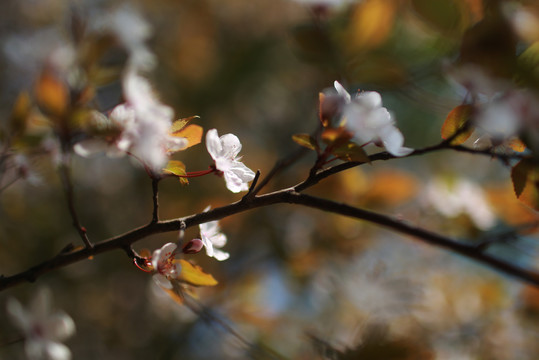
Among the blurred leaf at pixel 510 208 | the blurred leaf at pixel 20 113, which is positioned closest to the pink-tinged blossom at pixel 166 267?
the blurred leaf at pixel 20 113

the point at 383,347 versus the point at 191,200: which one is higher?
the point at 383,347

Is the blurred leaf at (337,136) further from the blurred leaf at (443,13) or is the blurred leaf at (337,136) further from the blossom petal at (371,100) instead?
the blurred leaf at (443,13)

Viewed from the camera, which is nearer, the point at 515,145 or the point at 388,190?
the point at 515,145

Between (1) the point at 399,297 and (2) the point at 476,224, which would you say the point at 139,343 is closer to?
(1) the point at 399,297

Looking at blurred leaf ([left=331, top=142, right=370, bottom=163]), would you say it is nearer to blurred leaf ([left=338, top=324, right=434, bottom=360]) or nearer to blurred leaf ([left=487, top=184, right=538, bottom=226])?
blurred leaf ([left=338, top=324, right=434, bottom=360])

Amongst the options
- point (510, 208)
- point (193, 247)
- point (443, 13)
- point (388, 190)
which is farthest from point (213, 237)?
point (510, 208)

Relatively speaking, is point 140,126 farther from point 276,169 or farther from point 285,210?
point 285,210

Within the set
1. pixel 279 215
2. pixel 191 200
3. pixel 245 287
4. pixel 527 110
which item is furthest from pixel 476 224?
pixel 191 200
